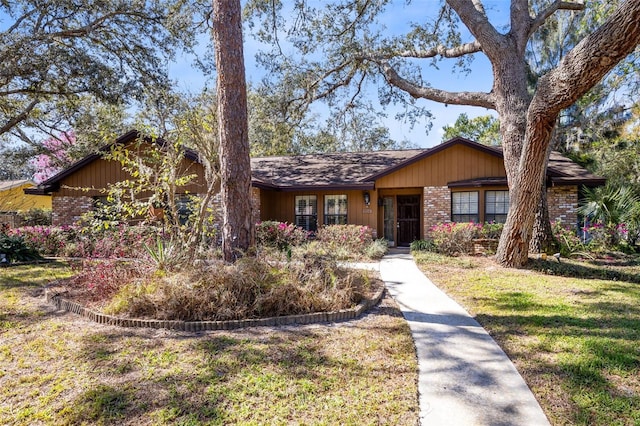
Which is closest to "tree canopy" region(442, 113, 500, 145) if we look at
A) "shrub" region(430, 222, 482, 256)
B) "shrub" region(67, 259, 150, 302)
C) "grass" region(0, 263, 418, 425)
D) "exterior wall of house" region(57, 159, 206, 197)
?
"shrub" region(430, 222, 482, 256)

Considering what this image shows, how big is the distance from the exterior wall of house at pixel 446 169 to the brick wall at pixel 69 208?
12.0 meters

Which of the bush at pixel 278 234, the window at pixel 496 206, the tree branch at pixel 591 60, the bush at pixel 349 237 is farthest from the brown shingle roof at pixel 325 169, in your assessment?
the tree branch at pixel 591 60

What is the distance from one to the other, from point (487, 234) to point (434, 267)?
3644mm

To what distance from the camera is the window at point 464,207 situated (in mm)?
13938

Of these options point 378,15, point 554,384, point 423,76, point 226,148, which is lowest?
point 554,384

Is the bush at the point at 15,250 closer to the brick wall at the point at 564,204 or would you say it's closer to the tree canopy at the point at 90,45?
the tree canopy at the point at 90,45

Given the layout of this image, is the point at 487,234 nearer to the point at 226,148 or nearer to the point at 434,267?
the point at 434,267

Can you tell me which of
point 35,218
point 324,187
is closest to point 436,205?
point 324,187

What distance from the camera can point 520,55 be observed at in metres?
10.1

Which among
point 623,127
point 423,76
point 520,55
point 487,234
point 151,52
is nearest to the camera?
point 520,55

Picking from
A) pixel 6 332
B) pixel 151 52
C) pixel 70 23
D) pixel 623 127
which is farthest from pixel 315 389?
pixel 623 127

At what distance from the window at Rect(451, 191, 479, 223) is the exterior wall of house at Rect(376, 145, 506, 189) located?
65cm

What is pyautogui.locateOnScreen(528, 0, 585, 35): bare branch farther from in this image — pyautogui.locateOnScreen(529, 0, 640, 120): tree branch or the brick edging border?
the brick edging border

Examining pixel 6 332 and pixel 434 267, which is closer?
pixel 6 332
